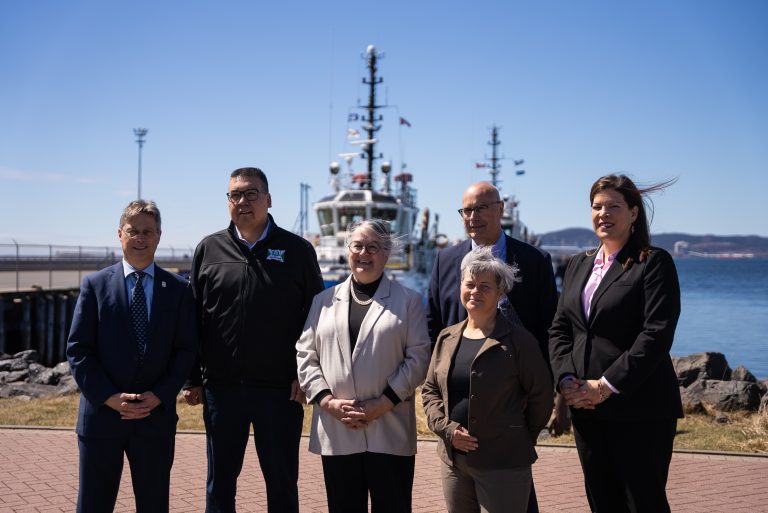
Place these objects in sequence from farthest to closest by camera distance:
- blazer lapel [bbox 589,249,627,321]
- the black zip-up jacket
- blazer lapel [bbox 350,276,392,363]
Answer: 1. the black zip-up jacket
2. blazer lapel [bbox 350,276,392,363]
3. blazer lapel [bbox 589,249,627,321]

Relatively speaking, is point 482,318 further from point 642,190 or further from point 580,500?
point 580,500

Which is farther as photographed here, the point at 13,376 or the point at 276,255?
the point at 13,376

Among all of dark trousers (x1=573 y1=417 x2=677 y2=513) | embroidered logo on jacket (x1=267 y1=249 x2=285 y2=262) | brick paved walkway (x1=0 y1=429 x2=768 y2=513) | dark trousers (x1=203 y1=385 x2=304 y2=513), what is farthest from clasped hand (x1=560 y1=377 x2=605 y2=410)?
brick paved walkway (x1=0 y1=429 x2=768 y2=513)

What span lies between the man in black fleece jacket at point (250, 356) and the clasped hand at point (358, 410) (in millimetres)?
552

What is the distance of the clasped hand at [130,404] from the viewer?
404 cm

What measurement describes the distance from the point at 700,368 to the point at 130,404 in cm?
1018

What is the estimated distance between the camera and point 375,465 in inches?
159

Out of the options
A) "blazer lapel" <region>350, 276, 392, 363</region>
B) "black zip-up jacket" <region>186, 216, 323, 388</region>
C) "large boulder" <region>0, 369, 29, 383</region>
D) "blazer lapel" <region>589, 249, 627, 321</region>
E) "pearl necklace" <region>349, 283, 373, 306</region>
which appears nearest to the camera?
"blazer lapel" <region>589, 249, 627, 321</region>

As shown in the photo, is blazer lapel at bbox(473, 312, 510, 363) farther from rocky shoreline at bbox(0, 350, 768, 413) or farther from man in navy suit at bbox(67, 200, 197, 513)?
rocky shoreline at bbox(0, 350, 768, 413)

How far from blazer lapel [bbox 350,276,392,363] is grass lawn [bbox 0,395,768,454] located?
4.05m

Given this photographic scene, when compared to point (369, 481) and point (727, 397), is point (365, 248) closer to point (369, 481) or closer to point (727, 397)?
point (369, 481)

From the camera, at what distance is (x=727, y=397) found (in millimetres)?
9469

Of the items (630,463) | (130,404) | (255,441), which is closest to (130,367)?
(130,404)

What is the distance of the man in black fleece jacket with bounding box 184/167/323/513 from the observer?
4.48 meters
